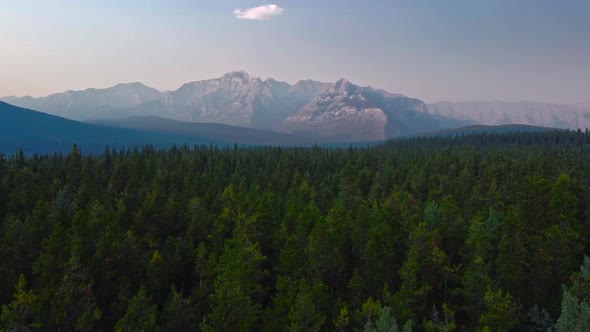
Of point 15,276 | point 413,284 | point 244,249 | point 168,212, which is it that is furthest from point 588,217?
point 15,276

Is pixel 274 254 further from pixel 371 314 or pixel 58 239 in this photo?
pixel 58 239

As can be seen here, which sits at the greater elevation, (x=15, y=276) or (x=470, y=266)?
(x=470, y=266)

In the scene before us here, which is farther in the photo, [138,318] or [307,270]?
[307,270]

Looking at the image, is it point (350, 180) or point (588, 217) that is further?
point (350, 180)

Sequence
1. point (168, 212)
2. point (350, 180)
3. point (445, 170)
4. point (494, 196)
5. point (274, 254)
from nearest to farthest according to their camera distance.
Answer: point (274, 254) → point (168, 212) → point (494, 196) → point (350, 180) → point (445, 170)

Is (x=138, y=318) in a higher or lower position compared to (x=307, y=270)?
lower

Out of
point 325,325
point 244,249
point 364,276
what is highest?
point 244,249

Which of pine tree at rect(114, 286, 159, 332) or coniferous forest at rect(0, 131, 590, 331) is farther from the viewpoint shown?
coniferous forest at rect(0, 131, 590, 331)

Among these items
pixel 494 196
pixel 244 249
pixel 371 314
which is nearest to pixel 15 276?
pixel 244 249

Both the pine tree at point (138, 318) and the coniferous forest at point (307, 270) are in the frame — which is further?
the coniferous forest at point (307, 270)

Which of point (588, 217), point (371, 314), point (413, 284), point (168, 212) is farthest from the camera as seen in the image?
point (168, 212)
